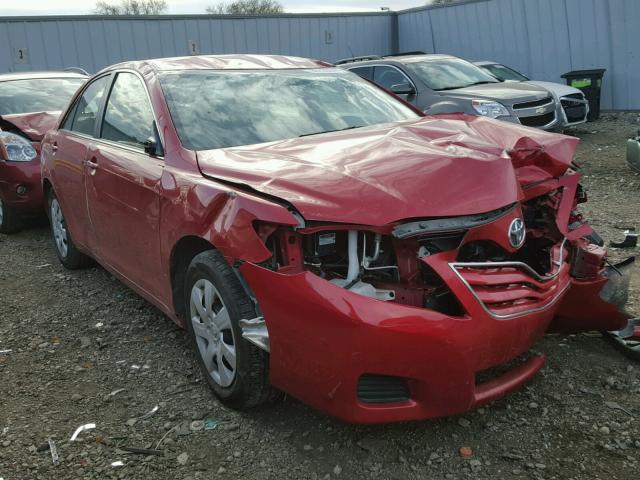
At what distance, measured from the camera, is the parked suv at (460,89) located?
9.26 m

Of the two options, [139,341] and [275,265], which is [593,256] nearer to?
[275,265]

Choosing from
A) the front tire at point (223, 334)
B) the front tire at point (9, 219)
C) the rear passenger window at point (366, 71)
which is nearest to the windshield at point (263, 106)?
the front tire at point (223, 334)

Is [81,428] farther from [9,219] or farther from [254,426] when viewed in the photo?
[9,219]

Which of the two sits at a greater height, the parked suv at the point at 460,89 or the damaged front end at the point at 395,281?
the parked suv at the point at 460,89

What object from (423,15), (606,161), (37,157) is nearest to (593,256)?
(37,157)

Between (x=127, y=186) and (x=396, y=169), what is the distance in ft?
5.38

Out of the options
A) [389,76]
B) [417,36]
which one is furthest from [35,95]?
[417,36]

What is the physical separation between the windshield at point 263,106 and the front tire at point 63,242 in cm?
200

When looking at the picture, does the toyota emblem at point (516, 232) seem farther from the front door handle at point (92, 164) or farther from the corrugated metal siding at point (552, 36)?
the corrugated metal siding at point (552, 36)

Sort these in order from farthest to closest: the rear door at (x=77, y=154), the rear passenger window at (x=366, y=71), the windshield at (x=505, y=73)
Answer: the windshield at (x=505, y=73) → the rear passenger window at (x=366, y=71) → the rear door at (x=77, y=154)

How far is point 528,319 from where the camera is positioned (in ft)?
8.02

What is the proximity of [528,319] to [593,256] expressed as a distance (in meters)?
0.67

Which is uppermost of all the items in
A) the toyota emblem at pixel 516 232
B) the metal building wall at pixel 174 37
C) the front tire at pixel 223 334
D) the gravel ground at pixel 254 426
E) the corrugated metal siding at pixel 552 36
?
the metal building wall at pixel 174 37

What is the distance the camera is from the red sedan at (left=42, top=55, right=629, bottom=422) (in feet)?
7.46
